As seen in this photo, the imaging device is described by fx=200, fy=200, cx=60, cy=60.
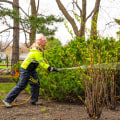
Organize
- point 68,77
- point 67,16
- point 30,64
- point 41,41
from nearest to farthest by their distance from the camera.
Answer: point 41,41 → point 30,64 → point 68,77 → point 67,16

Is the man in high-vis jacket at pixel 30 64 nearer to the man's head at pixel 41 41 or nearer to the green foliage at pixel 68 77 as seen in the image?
the man's head at pixel 41 41

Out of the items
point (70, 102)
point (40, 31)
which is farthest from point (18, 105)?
point (40, 31)

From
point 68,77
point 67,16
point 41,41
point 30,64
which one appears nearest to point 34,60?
point 30,64

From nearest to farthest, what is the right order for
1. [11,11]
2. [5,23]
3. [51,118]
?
[51,118]
[11,11]
[5,23]

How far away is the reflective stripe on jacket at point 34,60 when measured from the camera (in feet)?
14.5

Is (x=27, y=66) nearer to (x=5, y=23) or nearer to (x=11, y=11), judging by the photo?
(x=11, y=11)

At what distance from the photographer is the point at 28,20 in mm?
9656

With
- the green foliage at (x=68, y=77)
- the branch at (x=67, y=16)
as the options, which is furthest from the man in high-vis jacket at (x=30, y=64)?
the branch at (x=67, y=16)

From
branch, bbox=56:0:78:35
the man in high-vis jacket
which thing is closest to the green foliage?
the man in high-vis jacket

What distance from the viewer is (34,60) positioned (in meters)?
4.59

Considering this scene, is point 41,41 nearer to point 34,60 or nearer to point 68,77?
point 34,60

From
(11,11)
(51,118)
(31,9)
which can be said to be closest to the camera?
(51,118)

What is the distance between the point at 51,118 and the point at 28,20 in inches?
270

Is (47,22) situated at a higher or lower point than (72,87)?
higher
